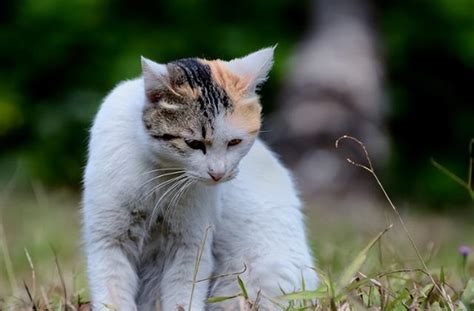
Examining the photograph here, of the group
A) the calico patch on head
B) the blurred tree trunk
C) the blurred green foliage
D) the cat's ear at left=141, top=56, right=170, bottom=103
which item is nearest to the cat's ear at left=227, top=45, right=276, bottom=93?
the calico patch on head

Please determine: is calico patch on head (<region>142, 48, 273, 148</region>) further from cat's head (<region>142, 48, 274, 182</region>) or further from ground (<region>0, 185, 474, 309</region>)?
ground (<region>0, 185, 474, 309</region>)

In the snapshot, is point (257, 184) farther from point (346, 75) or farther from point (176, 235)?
point (346, 75)

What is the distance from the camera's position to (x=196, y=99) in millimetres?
3428

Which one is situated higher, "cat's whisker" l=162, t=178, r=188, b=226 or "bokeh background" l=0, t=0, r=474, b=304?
"cat's whisker" l=162, t=178, r=188, b=226

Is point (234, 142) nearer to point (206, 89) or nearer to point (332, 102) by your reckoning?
point (206, 89)

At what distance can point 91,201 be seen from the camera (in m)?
3.63

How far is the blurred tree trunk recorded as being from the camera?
9.37 metres

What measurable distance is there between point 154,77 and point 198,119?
0.22m

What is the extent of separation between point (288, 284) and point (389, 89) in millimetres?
6968

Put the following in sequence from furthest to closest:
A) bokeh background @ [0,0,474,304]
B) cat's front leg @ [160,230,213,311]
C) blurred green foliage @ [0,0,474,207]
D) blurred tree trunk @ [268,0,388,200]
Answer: blurred green foliage @ [0,0,474,207] < bokeh background @ [0,0,474,304] < blurred tree trunk @ [268,0,388,200] < cat's front leg @ [160,230,213,311]

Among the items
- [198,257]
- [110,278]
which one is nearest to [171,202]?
[198,257]

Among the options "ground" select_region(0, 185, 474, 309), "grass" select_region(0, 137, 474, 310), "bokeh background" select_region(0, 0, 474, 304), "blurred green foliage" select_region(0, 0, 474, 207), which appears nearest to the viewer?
"grass" select_region(0, 137, 474, 310)

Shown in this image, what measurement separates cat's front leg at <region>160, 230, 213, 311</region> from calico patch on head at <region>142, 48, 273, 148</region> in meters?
0.49

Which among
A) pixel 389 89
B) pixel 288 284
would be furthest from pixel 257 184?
pixel 389 89
